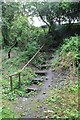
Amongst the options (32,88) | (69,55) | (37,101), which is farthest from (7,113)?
(69,55)

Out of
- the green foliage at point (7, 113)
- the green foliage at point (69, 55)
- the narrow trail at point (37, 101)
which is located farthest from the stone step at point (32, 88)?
the green foliage at point (7, 113)

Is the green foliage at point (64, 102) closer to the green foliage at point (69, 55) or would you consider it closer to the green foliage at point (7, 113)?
the green foliage at point (7, 113)

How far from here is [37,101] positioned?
9.93 feet

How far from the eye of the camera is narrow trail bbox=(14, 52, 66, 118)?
2703mm

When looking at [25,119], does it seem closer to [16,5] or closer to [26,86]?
[26,86]

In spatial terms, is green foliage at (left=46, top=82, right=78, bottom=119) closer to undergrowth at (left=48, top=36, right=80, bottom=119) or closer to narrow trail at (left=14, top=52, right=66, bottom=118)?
undergrowth at (left=48, top=36, right=80, bottom=119)

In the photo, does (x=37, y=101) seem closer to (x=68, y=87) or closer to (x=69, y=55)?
(x=68, y=87)

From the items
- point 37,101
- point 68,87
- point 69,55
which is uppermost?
point 69,55

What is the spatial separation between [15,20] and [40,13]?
24.0 inches

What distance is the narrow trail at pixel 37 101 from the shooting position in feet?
8.87

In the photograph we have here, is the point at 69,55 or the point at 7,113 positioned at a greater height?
the point at 69,55

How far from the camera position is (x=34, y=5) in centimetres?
481

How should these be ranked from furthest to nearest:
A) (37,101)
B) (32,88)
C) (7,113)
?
(32,88) < (37,101) < (7,113)

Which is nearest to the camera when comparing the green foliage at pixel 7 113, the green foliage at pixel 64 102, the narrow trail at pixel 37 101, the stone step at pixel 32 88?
the green foliage at pixel 7 113
